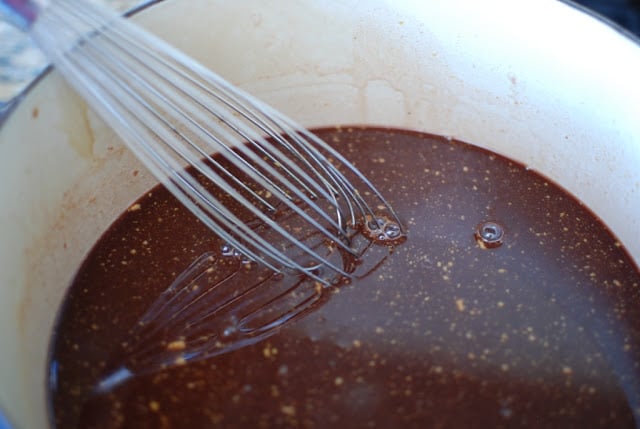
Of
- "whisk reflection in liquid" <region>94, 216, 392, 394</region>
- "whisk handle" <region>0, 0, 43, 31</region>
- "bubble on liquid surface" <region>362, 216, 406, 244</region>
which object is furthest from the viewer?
"bubble on liquid surface" <region>362, 216, 406, 244</region>

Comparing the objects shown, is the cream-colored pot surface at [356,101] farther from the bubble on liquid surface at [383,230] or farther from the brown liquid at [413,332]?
the bubble on liquid surface at [383,230]

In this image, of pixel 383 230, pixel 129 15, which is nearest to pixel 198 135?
pixel 129 15

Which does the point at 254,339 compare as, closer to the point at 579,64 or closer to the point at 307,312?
the point at 307,312

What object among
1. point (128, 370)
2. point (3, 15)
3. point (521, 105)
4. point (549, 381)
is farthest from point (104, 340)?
point (521, 105)

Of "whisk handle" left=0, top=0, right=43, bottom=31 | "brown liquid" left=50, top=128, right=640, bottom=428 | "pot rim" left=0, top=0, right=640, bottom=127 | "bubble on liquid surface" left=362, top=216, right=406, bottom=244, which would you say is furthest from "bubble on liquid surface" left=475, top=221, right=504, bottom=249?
"whisk handle" left=0, top=0, right=43, bottom=31

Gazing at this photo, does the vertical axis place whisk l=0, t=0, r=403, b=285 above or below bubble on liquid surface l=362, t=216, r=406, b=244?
above

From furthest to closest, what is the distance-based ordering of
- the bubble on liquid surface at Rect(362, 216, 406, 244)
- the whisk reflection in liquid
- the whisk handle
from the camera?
1. the bubble on liquid surface at Rect(362, 216, 406, 244)
2. the whisk reflection in liquid
3. the whisk handle

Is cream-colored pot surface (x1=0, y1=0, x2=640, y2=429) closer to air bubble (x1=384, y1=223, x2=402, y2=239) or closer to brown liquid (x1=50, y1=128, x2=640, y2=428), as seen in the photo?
brown liquid (x1=50, y1=128, x2=640, y2=428)
